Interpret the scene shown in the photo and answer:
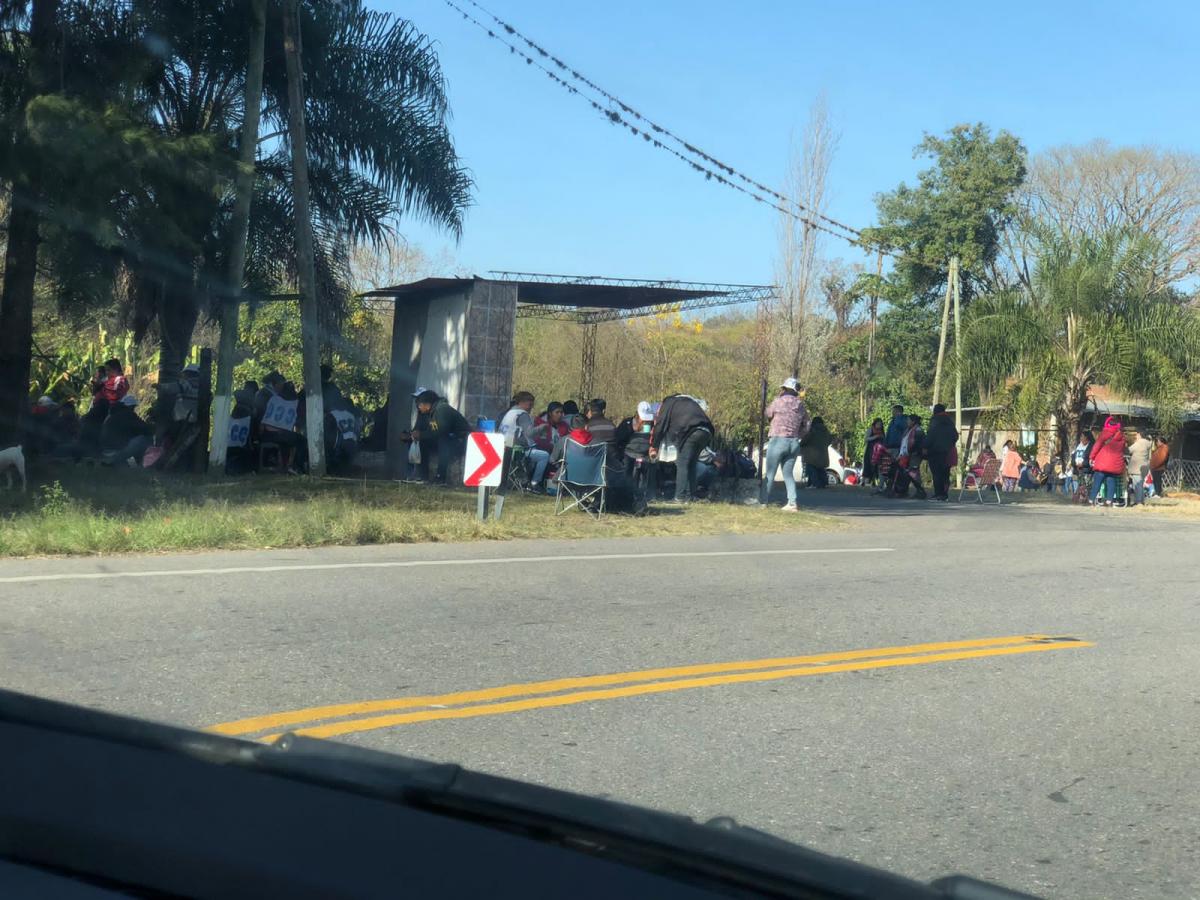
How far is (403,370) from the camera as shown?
24.4 meters

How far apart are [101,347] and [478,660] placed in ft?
86.7

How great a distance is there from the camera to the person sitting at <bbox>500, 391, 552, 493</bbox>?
60.6 ft

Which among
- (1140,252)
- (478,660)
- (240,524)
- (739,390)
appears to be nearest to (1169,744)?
(478,660)

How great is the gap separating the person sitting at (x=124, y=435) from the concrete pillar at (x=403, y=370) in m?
5.36

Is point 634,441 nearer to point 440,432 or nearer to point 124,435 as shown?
point 440,432

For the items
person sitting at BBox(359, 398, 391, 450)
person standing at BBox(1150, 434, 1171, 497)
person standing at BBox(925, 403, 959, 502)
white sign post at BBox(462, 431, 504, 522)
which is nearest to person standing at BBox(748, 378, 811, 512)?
white sign post at BBox(462, 431, 504, 522)

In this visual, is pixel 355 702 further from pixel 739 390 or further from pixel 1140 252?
pixel 739 390

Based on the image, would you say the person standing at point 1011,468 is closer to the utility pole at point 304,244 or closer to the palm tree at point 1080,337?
the palm tree at point 1080,337

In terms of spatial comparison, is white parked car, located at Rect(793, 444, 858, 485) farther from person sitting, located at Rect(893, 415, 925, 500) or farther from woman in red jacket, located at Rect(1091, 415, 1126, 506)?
woman in red jacket, located at Rect(1091, 415, 1126, 506)

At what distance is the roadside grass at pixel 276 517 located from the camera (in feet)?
36.3

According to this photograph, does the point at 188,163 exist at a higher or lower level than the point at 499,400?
higher

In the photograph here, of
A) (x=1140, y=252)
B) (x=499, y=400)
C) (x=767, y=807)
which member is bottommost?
(x=767, y=807)

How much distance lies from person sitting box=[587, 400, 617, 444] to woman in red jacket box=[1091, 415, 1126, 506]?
32.4 feet

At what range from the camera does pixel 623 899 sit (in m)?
1.68
